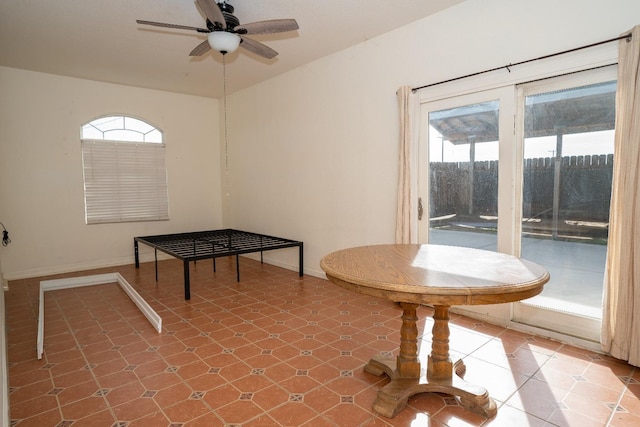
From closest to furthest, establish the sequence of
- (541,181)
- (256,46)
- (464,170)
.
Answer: (541,181)
(256,46)
(464,170)

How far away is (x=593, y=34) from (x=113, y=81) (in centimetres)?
613

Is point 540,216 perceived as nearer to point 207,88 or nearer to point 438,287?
point 438,287

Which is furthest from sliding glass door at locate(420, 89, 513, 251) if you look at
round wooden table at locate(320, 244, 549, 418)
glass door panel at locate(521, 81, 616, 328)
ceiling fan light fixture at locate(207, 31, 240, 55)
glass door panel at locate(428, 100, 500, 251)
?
ceiling fan light fixture at locate(207, 31, 240, 55)

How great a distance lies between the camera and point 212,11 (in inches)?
102

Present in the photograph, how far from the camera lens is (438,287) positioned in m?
1.66

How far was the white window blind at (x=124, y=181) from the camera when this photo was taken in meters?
5.76

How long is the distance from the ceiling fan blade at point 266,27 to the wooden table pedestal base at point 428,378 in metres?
2.27

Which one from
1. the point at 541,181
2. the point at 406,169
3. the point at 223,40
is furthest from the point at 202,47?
the point at 541,181

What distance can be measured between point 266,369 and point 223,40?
2.57 meters

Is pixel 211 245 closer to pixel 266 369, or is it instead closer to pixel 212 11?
pixel 266 369

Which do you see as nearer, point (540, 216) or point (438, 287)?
point (438, 287)

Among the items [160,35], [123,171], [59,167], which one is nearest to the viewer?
[160,35]

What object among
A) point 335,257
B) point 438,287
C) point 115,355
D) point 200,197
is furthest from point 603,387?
point 200,197

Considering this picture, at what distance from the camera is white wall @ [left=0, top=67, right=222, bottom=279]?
5.11 meters
